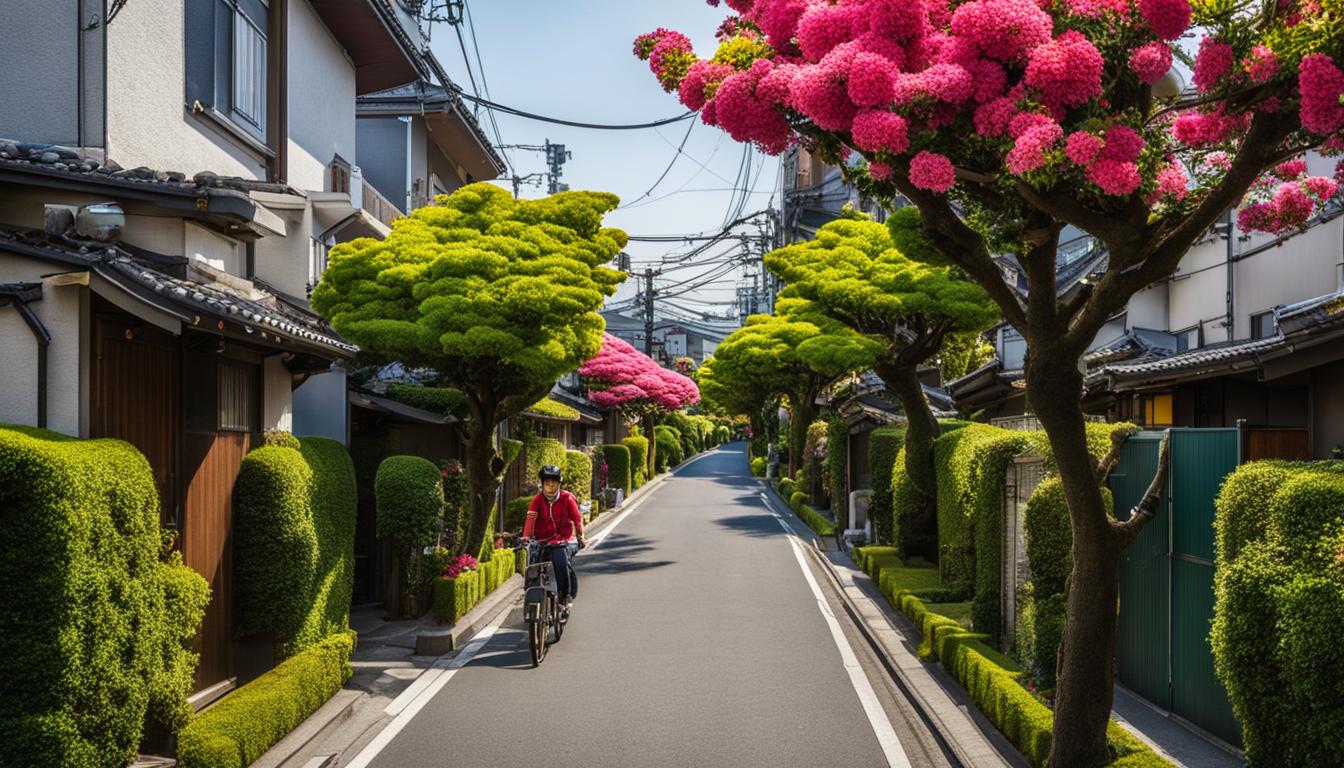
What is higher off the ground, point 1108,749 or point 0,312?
point 0,312

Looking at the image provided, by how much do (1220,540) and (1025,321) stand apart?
1781 mm

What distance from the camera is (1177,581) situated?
8.65m

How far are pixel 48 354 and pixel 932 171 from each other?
17.7 feet

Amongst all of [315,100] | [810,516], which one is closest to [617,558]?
[810,516]

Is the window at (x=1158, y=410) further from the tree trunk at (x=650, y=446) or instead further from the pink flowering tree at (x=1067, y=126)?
the tree trunk at (x=650, y=446)

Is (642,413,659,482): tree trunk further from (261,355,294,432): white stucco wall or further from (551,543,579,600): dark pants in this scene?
(261,355,294,432): white stucco wall

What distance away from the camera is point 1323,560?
5164mm

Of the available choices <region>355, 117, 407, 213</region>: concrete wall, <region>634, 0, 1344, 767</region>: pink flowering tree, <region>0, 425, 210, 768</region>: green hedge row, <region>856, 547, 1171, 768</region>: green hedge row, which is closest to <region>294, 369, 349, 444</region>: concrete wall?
<region>856, 547, 1171, 768</region>: green hedge row

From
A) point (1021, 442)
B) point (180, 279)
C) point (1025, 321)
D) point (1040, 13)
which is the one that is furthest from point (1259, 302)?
point (180, 279)

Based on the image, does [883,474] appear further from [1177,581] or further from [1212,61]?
[1212,61]

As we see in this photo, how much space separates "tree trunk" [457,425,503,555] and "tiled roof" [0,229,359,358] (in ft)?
22.5

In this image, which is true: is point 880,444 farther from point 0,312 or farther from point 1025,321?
point 0,312

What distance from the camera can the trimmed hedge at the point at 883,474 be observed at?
2025 centimetres

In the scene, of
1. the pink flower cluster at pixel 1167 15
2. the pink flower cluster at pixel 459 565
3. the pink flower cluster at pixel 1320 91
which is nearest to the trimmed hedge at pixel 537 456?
the pink flower cluster at pixel 459 565
